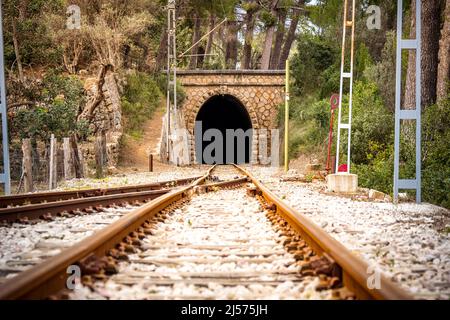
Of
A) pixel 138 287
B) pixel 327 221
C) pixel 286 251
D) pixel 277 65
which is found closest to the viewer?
pixel 138 287

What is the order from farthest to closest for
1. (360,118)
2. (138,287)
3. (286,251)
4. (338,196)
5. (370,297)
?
1. (360,118)
2. (338,196)
3. (286,251)
4. (138,287)
5. (370,297)

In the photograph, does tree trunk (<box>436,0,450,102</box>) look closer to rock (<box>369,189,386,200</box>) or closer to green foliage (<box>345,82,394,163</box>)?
green foliage (<box>345,82,394,163</box>)

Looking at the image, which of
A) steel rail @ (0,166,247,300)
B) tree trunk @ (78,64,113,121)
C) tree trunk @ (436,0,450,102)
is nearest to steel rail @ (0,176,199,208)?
steel rail @ (0,166,247,300)

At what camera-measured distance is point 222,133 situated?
144 feet

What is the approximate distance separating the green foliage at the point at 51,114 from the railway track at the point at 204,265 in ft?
33.1

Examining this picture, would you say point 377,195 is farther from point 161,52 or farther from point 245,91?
point 245,91

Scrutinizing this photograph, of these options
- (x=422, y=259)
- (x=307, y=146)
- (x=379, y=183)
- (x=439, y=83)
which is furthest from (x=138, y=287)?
(x=307, y=146)

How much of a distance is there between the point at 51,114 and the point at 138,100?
37.3ft

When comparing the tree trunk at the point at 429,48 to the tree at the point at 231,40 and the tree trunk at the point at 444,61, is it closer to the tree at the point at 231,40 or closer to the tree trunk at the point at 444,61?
the tree trunk at the point at 444,61

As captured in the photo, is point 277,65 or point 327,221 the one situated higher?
point 277,65

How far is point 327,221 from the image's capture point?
584 cm

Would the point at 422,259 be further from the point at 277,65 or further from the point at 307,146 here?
the point at 277,65

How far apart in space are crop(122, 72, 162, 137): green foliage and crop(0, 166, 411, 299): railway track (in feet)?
63.1
